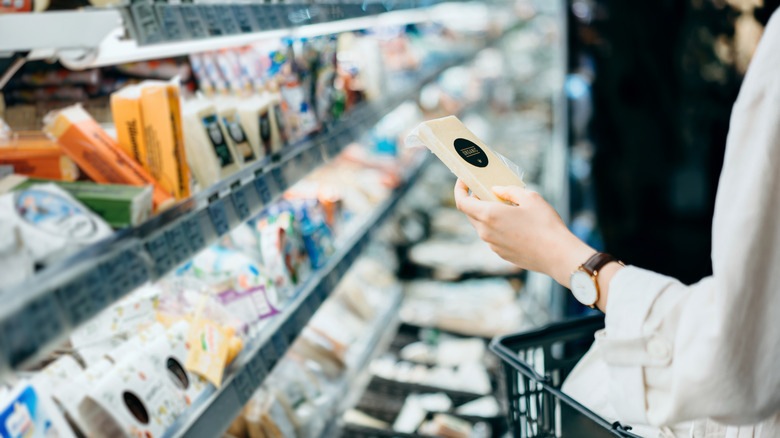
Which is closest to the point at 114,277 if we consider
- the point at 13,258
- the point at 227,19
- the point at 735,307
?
the point at 13,258

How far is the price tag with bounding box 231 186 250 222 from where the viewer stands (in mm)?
1285

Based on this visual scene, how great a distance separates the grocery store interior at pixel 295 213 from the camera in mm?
950

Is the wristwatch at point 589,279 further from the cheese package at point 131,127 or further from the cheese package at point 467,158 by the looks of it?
the cheese package at point 131,127

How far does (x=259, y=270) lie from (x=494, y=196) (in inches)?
33.0

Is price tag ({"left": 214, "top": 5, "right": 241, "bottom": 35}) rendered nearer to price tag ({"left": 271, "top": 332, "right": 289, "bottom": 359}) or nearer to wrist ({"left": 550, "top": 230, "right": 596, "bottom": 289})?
price tag ({"left": 271, "top": 332, "right": 289, "bottom": 359})

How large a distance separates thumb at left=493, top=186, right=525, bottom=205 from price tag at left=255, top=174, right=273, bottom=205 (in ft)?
2.06

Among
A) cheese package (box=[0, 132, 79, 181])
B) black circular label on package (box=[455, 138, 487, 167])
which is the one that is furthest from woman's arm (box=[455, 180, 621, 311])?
cheese package (box=[0, 132, 79, 181])

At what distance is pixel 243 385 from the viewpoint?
1.25m

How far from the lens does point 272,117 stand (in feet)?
5.22

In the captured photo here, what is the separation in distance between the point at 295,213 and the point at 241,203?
68cm

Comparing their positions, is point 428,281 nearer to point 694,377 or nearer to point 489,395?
point 489,395

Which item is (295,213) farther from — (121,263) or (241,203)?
(121,263)

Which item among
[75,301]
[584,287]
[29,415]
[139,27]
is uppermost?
[139,27]

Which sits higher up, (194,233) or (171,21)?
(171,21)
